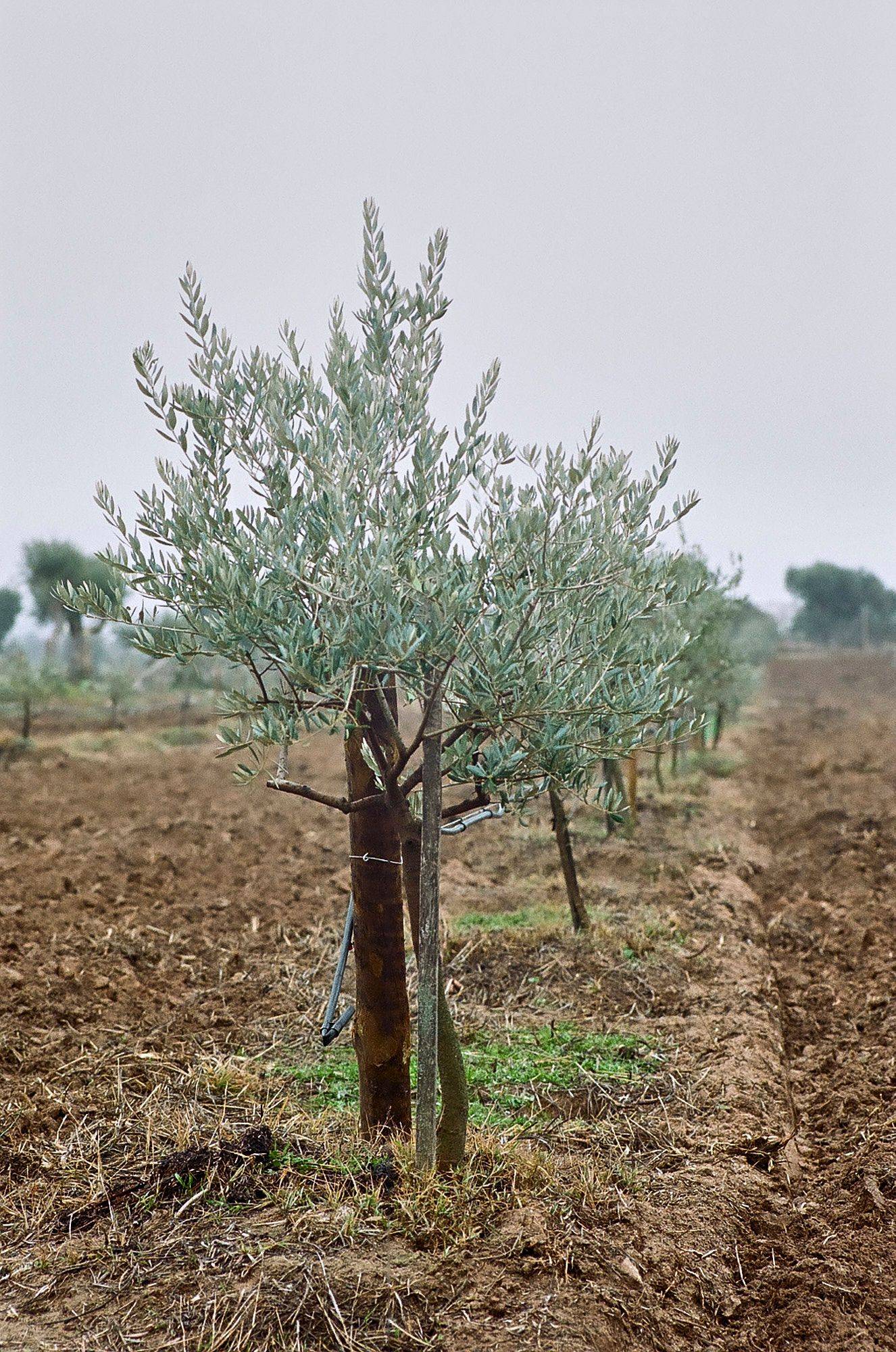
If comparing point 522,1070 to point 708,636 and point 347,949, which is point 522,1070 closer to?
point 347,949

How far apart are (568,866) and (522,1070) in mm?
2896

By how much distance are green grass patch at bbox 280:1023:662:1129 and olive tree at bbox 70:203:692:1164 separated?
1.69 m

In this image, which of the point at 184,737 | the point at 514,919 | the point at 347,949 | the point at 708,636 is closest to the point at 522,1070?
the point at 347,949

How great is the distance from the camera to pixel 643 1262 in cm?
515

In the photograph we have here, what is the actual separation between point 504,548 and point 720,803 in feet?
53.4

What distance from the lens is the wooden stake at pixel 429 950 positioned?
5.05 metres

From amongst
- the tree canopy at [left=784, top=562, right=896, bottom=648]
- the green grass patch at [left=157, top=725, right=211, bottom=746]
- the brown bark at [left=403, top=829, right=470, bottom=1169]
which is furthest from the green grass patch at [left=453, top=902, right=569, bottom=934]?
the tree canopy at [left=784, top=562, right=896, bottom=648]

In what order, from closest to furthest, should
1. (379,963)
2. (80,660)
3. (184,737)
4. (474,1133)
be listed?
1. (379,963)
2. (474,1133)
3. (184,737)
4. (80,660)

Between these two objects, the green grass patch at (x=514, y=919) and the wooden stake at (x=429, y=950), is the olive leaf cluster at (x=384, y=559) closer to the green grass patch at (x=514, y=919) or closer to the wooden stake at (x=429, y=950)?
the wooden stake at (x=429, y=950)

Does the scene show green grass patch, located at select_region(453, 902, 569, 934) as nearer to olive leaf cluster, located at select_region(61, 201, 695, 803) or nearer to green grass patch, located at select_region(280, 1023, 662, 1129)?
green grass patch, located at select_region(280, 1023, 662, 1129)

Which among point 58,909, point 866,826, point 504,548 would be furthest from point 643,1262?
point 866,826

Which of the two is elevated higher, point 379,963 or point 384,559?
point 384,559

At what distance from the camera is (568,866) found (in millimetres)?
10133

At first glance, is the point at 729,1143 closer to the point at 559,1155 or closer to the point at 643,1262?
the point at 559,1155
